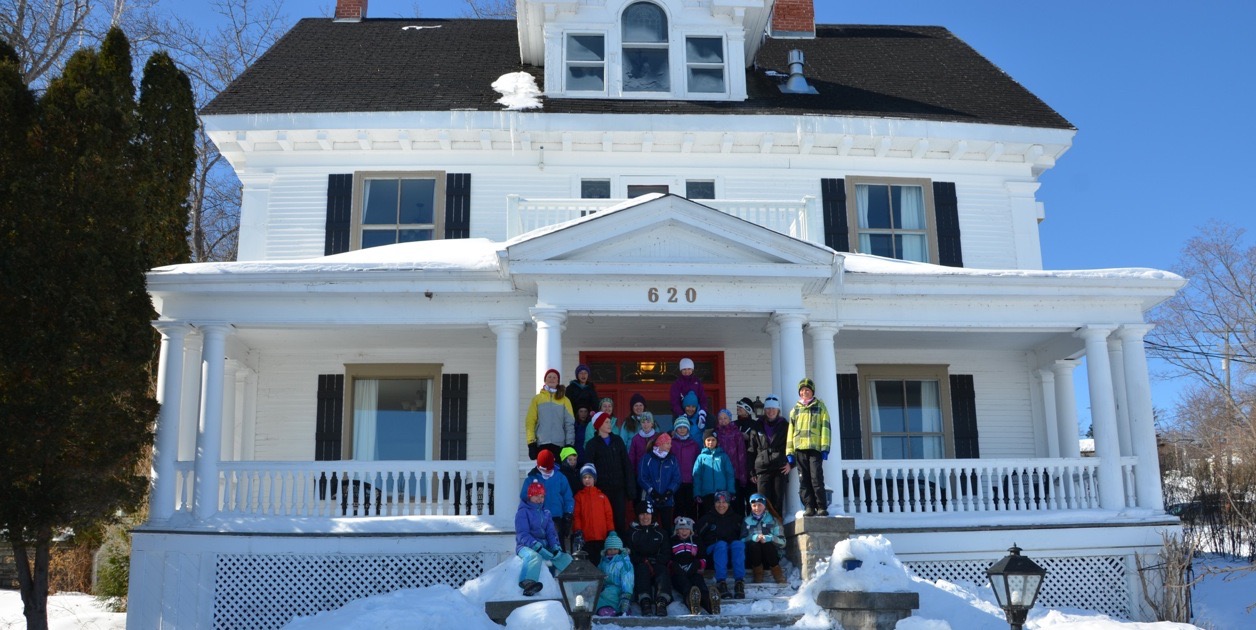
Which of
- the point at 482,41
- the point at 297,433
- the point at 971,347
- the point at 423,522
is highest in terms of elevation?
the point at 482,41

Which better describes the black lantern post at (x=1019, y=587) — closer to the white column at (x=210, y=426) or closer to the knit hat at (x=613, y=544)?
the knit hat at (x=613, y=544)

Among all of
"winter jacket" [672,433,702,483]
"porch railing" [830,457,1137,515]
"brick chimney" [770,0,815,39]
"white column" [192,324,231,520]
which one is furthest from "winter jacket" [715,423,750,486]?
"brick chimney" [770,0,815,39]

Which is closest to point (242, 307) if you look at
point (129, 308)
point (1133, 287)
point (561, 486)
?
point (129, 308)

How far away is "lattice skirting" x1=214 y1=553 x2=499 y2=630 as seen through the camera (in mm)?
12320

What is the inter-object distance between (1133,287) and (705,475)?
19.9ft

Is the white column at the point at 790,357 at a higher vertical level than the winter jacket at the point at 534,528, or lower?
higher

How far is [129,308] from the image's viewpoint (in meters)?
12.9

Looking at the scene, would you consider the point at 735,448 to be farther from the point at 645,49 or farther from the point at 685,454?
the point at 645,49

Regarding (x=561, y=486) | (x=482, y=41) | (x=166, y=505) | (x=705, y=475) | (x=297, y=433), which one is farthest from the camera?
(x=482, y=41)

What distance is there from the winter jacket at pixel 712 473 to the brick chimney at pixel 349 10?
12.7m

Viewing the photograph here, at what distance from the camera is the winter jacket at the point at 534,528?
10516 mm

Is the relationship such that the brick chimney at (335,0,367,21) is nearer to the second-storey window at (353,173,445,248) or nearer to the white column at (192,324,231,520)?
the second-storey window at (353,173,445,248)

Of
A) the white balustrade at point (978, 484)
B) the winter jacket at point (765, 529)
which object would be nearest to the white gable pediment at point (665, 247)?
the white balustrade at point (978, 484)

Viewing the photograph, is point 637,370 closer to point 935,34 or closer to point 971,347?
point 971,347
